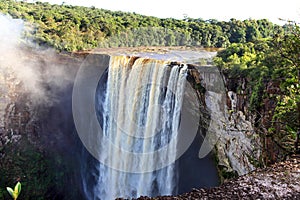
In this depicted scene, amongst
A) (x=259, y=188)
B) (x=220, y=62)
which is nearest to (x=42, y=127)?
(x=220, y=62)

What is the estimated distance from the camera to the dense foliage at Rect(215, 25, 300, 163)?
15.0ft

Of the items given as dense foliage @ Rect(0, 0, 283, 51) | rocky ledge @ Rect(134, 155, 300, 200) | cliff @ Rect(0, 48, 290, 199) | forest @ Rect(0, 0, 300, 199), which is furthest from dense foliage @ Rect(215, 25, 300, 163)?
dense foliage @ Rect(0, 0, 283, 51)

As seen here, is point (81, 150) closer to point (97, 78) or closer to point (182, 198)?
point (97, 78)

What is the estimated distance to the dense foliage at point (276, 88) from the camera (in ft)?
15.0

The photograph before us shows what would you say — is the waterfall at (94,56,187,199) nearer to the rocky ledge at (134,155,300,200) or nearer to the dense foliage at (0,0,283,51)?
Answer: the rocky ledge at (134,155,300,200)

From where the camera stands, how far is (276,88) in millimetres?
6215

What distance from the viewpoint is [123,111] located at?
10969 millimetres

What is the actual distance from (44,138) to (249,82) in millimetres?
10168

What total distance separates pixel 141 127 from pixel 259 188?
25.5 ft

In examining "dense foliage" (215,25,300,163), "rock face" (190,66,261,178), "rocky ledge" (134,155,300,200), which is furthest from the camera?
"rock face" (190,66,261,178)

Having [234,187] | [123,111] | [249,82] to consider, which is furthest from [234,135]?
[234,187]

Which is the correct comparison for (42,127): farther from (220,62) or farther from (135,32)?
(135,32)

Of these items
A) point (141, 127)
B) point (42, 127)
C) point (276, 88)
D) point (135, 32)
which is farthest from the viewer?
point (135, 32)

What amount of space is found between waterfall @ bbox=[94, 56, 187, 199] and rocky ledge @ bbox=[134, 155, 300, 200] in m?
6.35
